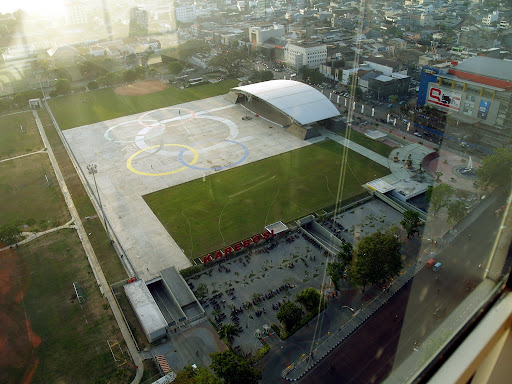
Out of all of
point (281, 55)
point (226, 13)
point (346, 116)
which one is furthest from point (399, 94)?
point (226, 13)

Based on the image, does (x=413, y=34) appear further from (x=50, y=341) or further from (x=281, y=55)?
(x=50, y=341)

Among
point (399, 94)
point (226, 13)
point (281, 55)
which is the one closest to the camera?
point (399, 94)

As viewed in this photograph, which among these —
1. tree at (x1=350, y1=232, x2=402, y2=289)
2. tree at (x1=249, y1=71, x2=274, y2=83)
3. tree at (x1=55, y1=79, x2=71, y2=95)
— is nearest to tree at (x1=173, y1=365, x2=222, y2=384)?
tree at (x1=350, y1=232, x2=402, y2=289)

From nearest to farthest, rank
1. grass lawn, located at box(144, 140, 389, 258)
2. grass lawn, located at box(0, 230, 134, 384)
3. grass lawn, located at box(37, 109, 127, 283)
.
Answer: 1. grass lawn, located at box(0, 230, 134, 384)
2. grass lawn, located at box(37, 109, 127, 283)
3. grass lawn, located at box(144, 140, 389, 258)

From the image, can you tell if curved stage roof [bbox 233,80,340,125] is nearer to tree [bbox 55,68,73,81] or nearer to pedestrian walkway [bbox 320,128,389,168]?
pedestrian walkway [bbox 320,128,389,168]

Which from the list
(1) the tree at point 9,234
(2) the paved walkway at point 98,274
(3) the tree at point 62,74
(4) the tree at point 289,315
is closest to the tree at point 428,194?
(4) the tree at point 289,315

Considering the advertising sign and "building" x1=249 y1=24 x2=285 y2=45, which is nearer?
the advertising sign

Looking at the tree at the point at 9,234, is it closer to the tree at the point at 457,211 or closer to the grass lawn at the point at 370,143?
the tree at the point at 457,211
